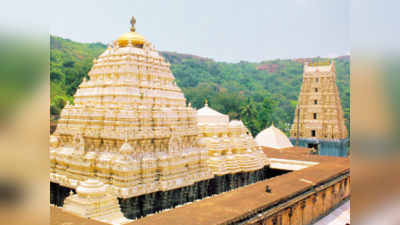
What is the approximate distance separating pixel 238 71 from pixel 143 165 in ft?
285

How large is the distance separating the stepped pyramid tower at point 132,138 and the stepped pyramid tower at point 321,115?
19892 mm

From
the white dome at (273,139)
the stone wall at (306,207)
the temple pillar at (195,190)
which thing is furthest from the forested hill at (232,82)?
the stone wall at (306,207)

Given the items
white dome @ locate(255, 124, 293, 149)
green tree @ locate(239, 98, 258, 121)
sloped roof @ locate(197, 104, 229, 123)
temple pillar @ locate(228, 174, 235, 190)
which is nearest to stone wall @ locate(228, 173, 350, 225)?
temple pillar @ locate(228, 174, 235, 190)

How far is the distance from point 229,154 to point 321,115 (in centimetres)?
1754

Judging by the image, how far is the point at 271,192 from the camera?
13.0 m

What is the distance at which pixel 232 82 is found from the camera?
84.4 meters

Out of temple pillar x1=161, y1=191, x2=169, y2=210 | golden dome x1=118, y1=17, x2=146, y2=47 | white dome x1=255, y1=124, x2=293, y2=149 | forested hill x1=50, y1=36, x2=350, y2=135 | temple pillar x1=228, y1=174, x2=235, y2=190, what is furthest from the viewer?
forested hill x1=50, y1=36, x2=350, y2=135

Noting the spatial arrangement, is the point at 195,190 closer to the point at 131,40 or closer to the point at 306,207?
the point at 306,207

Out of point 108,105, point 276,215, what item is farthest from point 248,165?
point 108,105

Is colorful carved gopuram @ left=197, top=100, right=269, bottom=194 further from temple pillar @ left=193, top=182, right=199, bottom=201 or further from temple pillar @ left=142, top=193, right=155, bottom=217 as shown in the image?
temple pillar @ left=142, top=193, right=155, bottom=217

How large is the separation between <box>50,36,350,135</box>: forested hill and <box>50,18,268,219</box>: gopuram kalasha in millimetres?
19627

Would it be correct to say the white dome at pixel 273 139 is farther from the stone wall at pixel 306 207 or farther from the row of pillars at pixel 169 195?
the stone wall at pixel 306 207

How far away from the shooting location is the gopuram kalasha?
12.9 metres

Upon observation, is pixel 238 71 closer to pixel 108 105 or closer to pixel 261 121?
pixel 261 121
